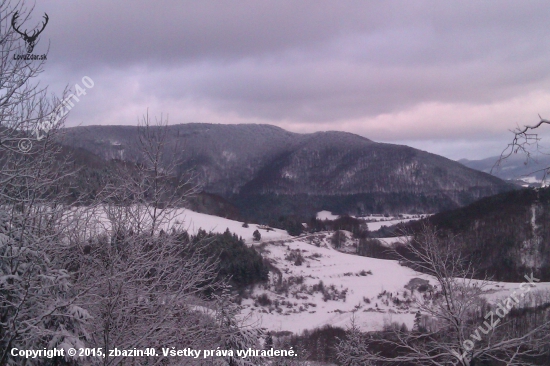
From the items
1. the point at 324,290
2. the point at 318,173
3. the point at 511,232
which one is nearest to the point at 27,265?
the point at 324,290

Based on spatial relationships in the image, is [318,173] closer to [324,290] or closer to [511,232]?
[511,232]

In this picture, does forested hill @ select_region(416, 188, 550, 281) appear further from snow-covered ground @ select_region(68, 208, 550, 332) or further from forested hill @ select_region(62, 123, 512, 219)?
forested hill @ select_region(62, 123, 512, 219)

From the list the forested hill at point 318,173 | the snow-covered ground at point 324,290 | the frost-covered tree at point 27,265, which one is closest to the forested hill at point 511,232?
the snow-covered ground at point 324,290

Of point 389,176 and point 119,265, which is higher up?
point 389,176

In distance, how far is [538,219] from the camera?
52.9m

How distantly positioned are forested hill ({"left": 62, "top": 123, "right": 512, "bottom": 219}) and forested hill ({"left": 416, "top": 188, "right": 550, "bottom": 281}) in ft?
183

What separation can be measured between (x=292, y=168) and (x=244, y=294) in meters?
113

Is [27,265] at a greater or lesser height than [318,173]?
lesser

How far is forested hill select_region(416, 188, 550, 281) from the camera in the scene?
4562cm

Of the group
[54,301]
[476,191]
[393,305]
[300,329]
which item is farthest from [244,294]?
[476,191]

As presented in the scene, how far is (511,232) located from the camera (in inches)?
2103

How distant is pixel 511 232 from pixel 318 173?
9605 cm

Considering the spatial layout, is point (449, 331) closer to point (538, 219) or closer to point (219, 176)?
point (538, 219)

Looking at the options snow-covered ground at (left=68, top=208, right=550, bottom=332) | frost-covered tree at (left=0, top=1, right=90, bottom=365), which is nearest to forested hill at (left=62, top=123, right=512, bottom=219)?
snow-covered ground at (left=68, top=208, right=550, bottom=332)
